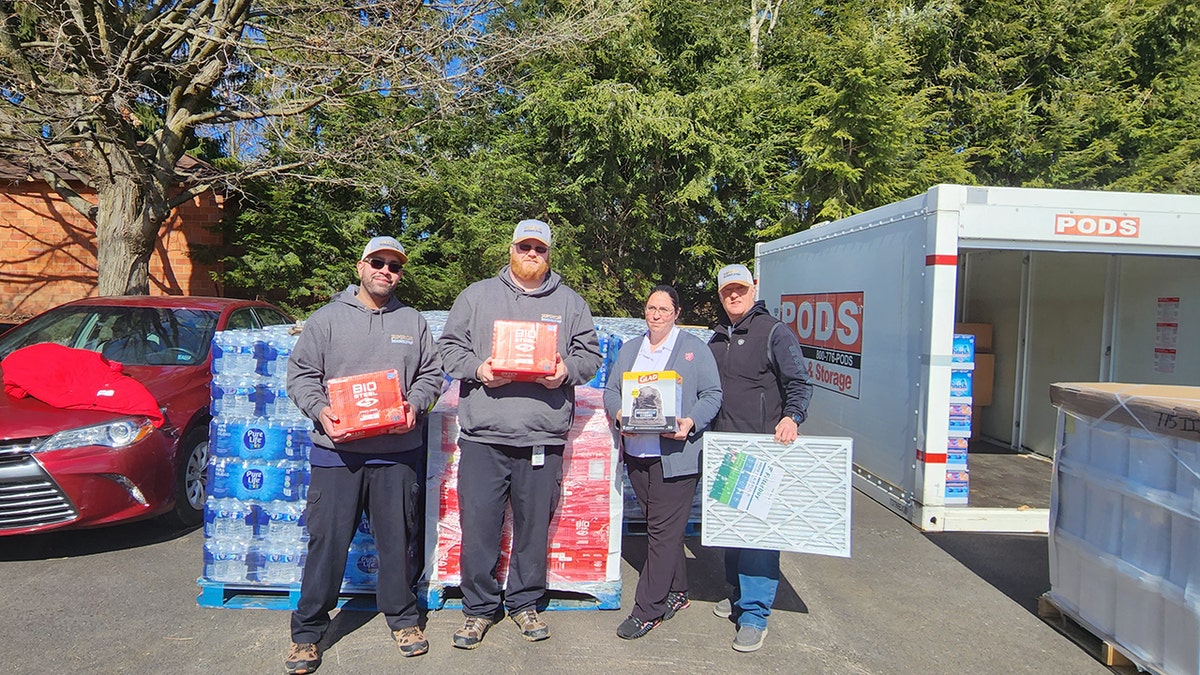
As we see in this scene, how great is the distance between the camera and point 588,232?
13.4 meters

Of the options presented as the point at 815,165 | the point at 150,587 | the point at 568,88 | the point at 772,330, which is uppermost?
the point at 568,88

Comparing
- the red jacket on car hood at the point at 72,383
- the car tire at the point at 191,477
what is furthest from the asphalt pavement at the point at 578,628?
the red jacket on car hood at the point at 72,383

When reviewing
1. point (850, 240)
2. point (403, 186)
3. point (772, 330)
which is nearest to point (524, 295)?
point (772, 330)

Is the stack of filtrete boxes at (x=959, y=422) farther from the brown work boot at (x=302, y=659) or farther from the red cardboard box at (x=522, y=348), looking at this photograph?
the brown work boot at (x=302, y=659)

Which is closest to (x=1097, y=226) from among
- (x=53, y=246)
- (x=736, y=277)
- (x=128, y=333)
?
(x=736, y=277)

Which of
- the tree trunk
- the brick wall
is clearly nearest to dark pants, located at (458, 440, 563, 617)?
the tree trunk

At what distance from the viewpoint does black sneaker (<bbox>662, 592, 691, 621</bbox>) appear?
4.02 metres

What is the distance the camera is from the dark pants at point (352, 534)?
3416 mm

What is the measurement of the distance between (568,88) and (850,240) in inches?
282

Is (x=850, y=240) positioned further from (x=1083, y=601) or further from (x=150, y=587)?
(x=150, y=587)

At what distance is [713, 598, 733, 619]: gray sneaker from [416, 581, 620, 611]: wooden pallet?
58 cm

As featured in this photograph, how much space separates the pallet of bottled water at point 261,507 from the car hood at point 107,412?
1268 mm

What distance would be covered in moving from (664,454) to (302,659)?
199 cm

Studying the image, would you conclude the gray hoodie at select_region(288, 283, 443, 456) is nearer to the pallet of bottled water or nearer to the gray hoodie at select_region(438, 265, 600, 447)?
the gray hoodie at select_region(438, 265, 600, 447)
